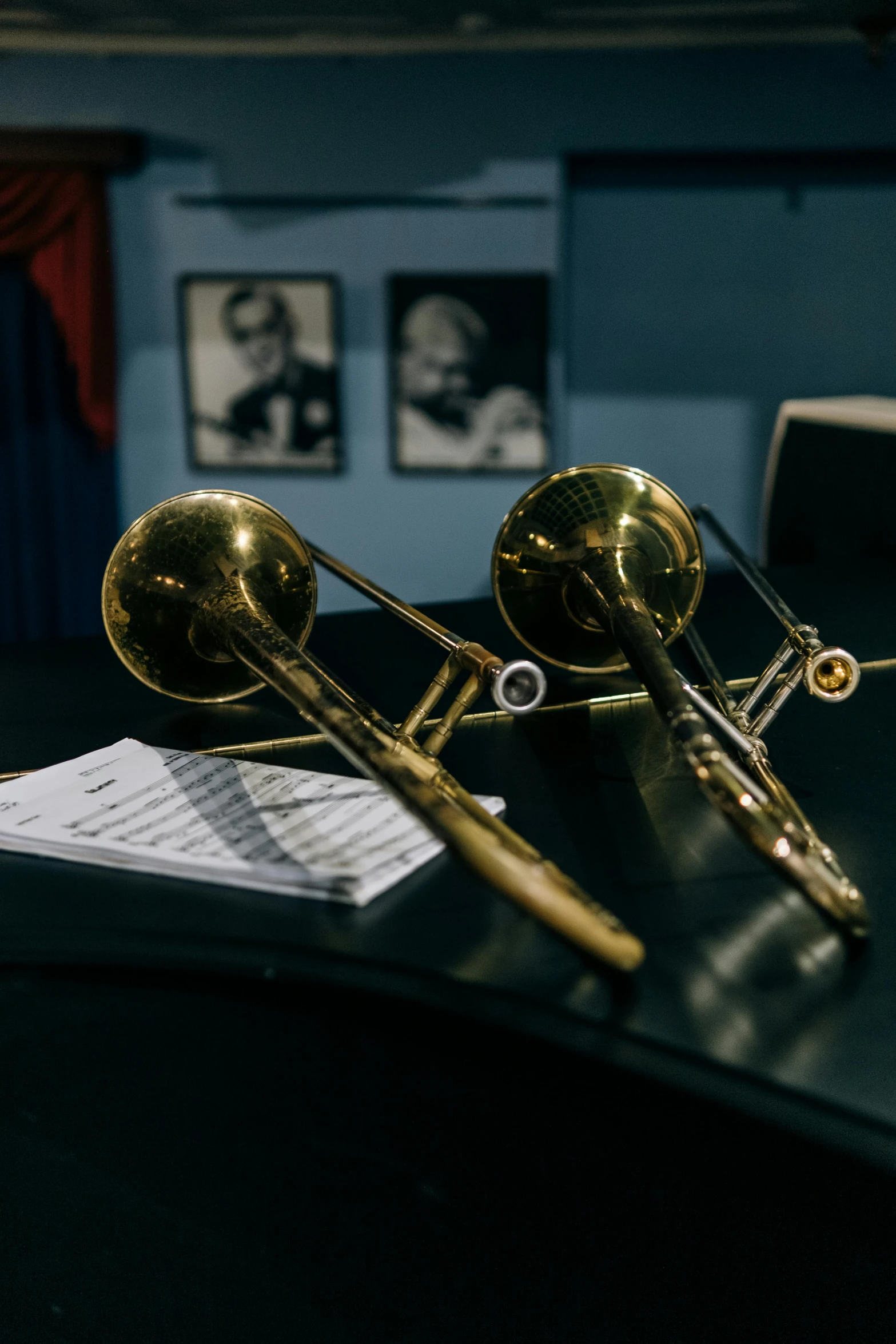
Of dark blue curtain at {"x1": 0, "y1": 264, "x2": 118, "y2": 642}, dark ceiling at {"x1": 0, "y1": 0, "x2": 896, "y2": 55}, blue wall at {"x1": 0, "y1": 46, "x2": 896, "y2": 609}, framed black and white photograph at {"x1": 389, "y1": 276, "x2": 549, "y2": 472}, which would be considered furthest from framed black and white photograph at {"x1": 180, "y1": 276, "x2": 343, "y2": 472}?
dark ceiling at {"x1": 0, "y1": 0, "x2": 896, "y2": 55}

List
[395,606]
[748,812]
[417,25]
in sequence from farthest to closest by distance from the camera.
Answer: [417,25]
[395,606]
[748,812]

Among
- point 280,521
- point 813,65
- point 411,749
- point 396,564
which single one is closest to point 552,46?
point 813,65

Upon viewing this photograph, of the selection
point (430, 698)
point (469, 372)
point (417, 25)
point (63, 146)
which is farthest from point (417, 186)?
point (430, 698)

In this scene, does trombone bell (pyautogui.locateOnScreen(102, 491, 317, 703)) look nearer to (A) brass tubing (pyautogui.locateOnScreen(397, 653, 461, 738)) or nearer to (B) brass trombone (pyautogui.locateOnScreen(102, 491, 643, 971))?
(B) brass trombone (pyautogui.locateOnScreen(102, 491, 643, 971))

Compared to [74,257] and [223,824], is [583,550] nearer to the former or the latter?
[223,824]

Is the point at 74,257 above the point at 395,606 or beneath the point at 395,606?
above

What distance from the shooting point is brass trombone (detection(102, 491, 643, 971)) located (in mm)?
800

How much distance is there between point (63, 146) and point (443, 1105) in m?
3.74

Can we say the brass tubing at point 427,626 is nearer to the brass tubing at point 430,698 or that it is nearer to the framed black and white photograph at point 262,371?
the brass tubing at point 430,698

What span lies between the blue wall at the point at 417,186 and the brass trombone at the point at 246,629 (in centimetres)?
265

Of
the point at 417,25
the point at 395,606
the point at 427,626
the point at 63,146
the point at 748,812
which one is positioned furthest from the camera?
the point at 63,146

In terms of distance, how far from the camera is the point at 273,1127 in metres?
0.73

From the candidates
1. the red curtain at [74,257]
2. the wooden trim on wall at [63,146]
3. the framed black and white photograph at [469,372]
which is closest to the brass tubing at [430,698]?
the framed black and white photograph at [469,372]

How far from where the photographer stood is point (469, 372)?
3.70 m
